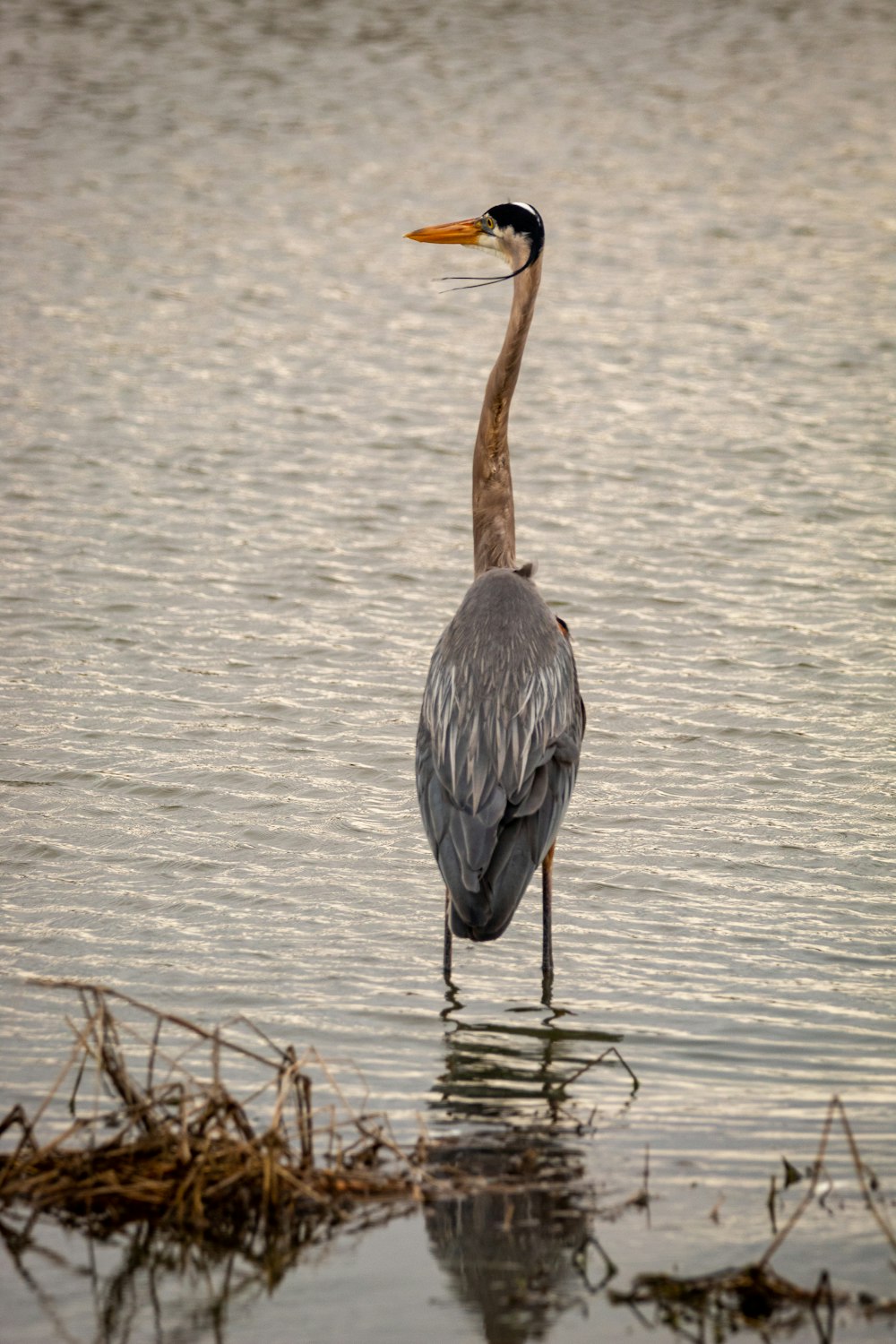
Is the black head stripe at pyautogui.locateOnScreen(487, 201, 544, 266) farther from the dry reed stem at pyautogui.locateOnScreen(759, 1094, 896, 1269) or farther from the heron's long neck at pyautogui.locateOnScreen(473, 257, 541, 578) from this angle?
the dry reed stem at pyautogui.locateOnScreen(759, 1094, 896, 1269)

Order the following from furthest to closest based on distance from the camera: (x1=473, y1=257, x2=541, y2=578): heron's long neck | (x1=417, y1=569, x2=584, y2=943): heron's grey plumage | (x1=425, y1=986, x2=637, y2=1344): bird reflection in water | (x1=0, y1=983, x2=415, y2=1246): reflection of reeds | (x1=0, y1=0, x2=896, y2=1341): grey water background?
(x1=473, y1=257, x2=541, y2=578): heron's long neck < (x1=417, y1=569, x2=584, y2=943): heron's grey plumage < (x1=0, y1=0, x2=896, y2=1341): grey water background < (x1=0, y1=983, x2=415, y2=1246): reflection of reeds < (x1=425, y1=986, x2=637, y2=1344): bird reflection in water

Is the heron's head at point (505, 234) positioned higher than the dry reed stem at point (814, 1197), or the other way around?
the heron's head at point (505, 234)

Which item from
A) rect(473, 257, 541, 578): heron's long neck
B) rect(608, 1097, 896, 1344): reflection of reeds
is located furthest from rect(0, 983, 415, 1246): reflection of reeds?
rect(473, 257, 541, 578): heron's long neck

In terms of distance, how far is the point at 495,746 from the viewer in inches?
263

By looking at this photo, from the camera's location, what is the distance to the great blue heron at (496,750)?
6.28 m

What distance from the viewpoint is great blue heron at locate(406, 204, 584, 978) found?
6.28 meters

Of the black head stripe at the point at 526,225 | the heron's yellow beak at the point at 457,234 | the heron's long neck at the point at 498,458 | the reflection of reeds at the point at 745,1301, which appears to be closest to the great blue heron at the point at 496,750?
the heron's long neck at the point at 498,458

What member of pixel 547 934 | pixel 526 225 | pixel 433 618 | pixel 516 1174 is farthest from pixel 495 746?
pixel 433 618

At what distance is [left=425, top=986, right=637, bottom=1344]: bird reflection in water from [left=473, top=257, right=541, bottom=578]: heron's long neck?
7.61 ft

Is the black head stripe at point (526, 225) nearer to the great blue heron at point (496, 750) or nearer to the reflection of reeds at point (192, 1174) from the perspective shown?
the great blue heron at point (496, 750)

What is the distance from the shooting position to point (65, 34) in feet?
96.9

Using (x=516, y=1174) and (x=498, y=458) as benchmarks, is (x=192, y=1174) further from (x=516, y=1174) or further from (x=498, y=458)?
(x=498, y=458)

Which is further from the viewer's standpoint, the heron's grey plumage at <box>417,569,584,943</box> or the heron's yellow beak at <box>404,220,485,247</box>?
the heron's yellow beak at <box>404,220,485,247</box>

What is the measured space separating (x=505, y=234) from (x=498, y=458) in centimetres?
107
